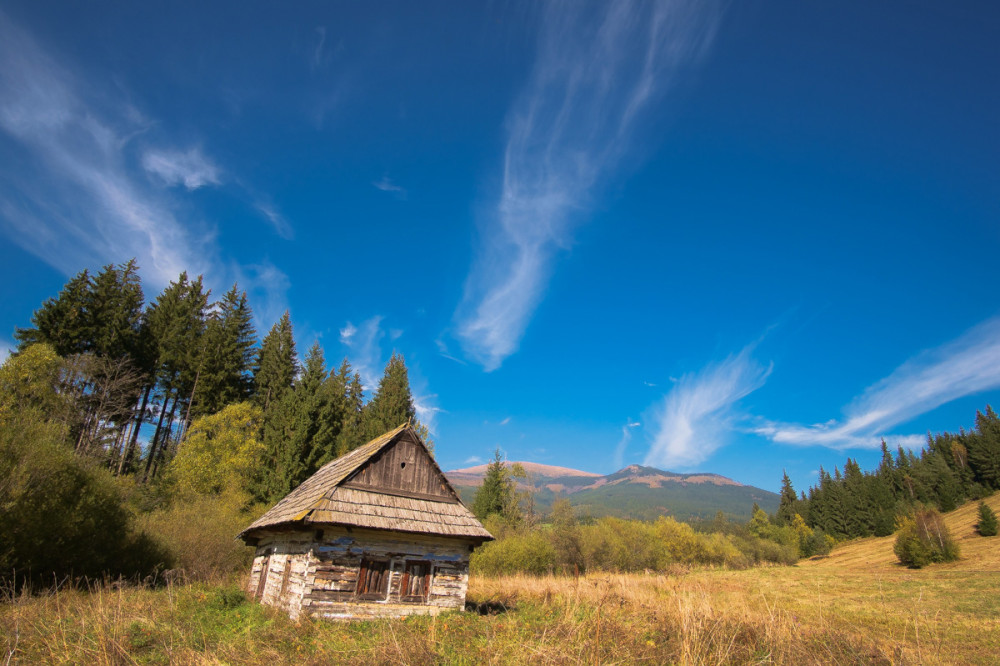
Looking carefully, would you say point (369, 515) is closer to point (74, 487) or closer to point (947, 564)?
point (74, 487)

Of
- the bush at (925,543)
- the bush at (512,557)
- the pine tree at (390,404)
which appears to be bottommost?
the bush at (512,557)

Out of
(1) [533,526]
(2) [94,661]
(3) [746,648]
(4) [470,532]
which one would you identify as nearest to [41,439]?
(2) [94,661]

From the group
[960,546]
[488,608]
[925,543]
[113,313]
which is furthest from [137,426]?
[960,546]

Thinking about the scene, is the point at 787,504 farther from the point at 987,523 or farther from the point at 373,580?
the point at 373,580

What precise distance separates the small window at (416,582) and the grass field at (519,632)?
1.05 meters

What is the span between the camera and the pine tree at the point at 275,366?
3722 cm

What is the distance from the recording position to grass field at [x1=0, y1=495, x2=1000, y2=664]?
5.87 m

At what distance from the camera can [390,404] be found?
128ft

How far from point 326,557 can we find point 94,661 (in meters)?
6.20

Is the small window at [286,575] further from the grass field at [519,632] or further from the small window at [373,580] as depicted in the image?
the small window at [373,580]

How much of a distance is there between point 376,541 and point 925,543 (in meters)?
52.7

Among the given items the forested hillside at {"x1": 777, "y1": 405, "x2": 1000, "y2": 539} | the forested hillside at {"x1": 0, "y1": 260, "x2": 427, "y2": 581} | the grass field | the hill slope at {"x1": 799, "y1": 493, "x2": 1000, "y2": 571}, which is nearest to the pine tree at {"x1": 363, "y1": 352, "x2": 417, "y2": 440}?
the forested hillside at {"x1": 0, "y1": 260, "x2": 427, "y2": 581}

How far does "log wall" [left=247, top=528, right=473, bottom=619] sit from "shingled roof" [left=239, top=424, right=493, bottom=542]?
1.55ft

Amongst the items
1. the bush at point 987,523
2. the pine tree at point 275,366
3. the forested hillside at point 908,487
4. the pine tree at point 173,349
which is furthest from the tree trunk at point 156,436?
the forested hillside at point 908,487
